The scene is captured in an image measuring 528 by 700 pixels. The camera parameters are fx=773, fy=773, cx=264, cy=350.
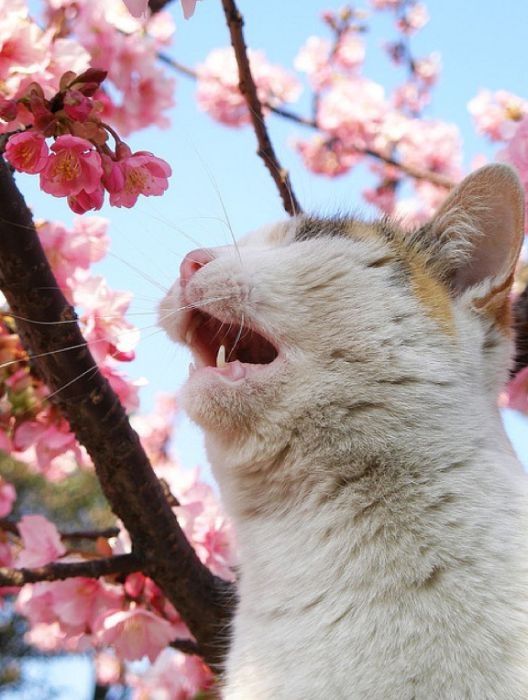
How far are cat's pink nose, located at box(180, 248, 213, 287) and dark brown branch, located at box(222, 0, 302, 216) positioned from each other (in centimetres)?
54

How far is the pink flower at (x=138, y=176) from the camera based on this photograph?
4.34ft

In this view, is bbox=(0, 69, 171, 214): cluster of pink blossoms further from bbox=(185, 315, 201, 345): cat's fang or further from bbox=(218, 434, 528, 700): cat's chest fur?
bbox=(218, 434, 528, 700): cat's chest fur

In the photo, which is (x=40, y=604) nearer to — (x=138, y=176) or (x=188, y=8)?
(x=138, y=176)

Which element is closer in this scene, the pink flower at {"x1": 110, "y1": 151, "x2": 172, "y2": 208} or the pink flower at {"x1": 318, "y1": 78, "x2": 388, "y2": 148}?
the pink flower at {"x1": 110, "y1": 151, "x2": 172, "y2": 208}

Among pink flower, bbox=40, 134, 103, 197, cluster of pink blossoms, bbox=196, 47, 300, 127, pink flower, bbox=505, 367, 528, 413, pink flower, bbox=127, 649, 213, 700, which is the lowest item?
pink flower, bbox=127, 649, 213, 700

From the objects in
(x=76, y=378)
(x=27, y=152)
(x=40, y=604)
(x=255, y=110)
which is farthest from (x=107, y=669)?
(x=27, y=152)

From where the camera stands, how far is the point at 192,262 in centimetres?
137

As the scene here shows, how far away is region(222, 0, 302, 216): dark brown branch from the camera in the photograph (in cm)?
188

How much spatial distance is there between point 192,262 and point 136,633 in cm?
104

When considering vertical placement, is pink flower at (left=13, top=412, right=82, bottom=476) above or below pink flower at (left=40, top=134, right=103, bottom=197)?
below

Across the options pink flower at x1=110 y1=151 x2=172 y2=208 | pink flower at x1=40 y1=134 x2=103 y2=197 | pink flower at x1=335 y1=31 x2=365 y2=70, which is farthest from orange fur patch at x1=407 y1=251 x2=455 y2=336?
pink flower at x1=335 y1=31 x2=365 y2=70

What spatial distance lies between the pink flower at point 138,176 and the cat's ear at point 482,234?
53cm

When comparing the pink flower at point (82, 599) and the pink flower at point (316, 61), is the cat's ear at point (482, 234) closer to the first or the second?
the pink flower at point (82, 599)

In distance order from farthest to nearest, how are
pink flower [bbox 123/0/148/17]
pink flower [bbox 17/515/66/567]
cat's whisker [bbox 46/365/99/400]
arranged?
pink flower [bbox 17/515/66/567]
cat's whisker [bbox 46/365/99/400]
pink flower [bbox 123/0/148/17]
